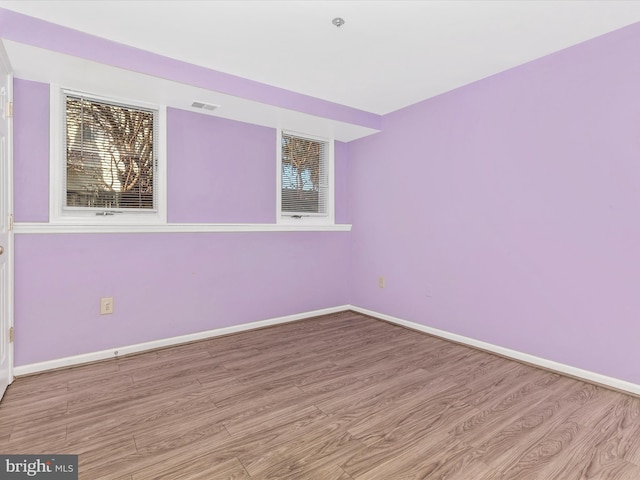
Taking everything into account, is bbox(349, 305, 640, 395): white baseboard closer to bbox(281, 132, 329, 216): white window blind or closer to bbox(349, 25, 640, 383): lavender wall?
bbox(349, 25, 640, 383): lavender wall

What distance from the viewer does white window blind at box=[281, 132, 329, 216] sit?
12.7ft

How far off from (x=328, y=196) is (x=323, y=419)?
282 centimetres

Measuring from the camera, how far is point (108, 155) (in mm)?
2809

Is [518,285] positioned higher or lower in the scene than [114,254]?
lower

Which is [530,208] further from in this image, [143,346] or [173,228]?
[143,346]

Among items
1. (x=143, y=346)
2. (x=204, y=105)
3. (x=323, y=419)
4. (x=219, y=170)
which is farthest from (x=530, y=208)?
(x=143, y=346)

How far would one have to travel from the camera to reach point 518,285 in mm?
2689

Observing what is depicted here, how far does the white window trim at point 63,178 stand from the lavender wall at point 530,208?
2.30 meters

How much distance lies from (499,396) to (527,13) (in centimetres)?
237

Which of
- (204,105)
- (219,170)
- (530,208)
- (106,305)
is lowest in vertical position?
(106,305)

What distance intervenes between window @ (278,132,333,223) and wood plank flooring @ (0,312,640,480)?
69.5 inches

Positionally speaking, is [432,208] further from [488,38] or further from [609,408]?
[609,408]

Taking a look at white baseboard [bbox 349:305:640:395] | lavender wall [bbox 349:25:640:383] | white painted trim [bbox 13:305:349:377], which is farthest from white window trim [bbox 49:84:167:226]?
white baseboard [bbox 349:305:640:395]

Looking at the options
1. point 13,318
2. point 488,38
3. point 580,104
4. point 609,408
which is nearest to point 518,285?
point 609,408
